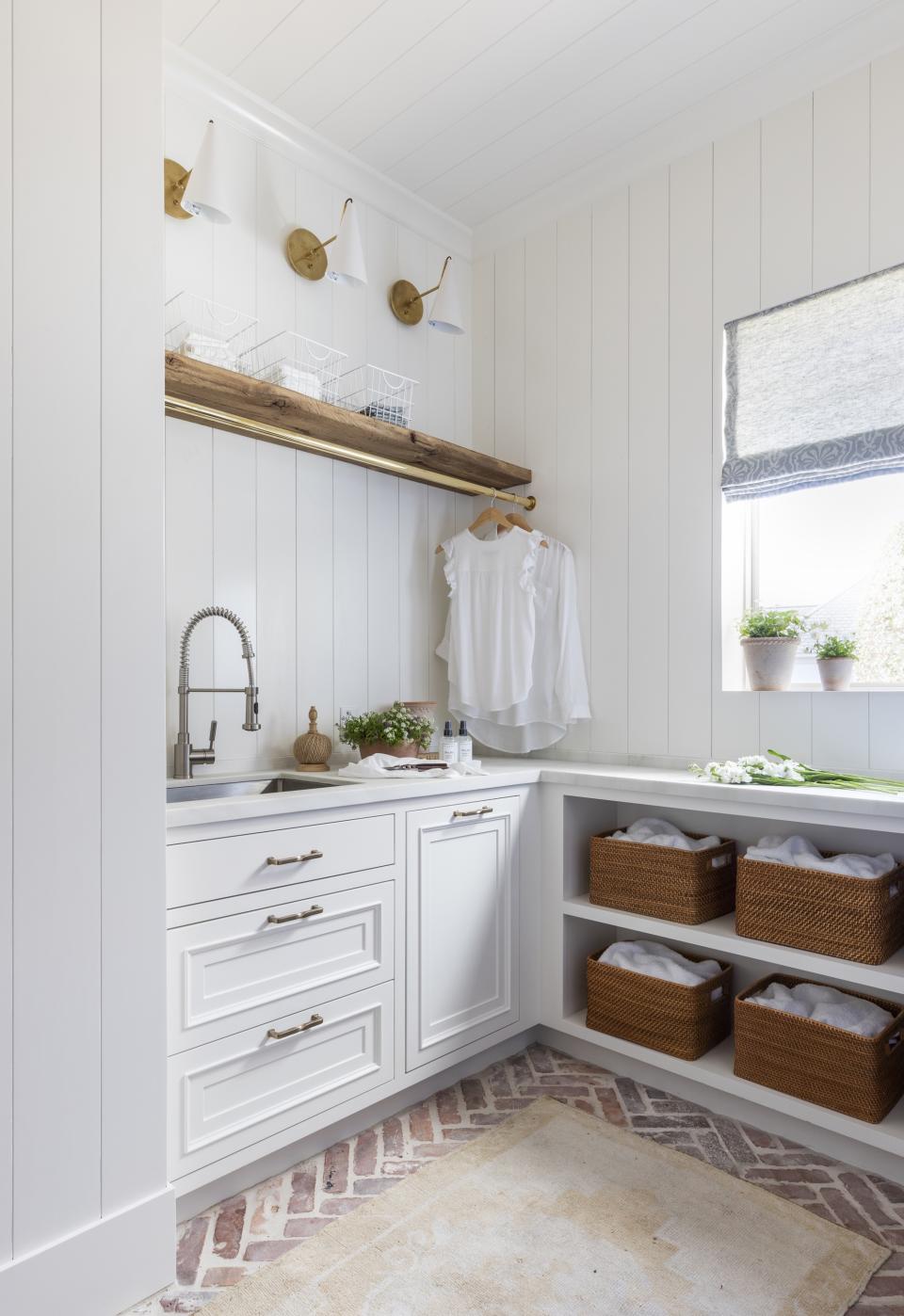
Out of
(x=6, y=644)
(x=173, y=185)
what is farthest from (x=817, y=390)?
(x=6, y=644)

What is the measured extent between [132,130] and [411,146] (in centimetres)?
147

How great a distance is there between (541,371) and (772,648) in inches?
53.9

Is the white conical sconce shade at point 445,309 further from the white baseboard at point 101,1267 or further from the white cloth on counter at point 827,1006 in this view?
the white baseboard at point 101,1267

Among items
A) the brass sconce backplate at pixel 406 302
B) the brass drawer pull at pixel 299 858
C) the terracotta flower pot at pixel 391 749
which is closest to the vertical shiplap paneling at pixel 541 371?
the brass sconce backplate at pixel 406 302

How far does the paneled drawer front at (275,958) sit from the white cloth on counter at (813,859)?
96 centimetres

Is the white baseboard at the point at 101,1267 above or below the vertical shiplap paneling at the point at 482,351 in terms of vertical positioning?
below

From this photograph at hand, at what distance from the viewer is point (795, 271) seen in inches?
94.4

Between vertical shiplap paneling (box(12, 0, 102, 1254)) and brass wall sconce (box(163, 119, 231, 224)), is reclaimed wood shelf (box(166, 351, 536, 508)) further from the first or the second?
vertical shiplap paneling (box(12, 0, 102, 1254))

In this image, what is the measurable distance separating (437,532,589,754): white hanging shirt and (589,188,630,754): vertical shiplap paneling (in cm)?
8

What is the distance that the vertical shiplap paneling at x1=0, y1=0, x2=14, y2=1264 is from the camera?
1349 mm

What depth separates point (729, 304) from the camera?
2.55 m

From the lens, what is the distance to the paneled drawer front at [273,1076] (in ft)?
5.41

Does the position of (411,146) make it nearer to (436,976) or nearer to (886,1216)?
(436,976)

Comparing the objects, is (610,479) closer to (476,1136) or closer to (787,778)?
(787,778)
